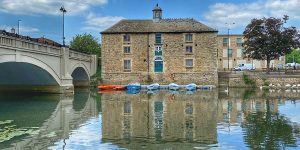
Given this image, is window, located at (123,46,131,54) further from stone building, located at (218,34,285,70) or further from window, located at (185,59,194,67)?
stone building, located at (218,34,285,70)

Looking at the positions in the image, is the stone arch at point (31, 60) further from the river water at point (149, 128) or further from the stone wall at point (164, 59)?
the stone wall at point (164, 59)

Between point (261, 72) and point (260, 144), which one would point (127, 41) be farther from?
point (260, 144)

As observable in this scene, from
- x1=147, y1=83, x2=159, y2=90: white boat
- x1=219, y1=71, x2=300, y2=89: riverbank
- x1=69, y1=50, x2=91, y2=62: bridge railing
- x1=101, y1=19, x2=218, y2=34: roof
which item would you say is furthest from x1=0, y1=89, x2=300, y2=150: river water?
x1=101, y1=19, x2=218, y2=34: roof

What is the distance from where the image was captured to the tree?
65250 millimetres

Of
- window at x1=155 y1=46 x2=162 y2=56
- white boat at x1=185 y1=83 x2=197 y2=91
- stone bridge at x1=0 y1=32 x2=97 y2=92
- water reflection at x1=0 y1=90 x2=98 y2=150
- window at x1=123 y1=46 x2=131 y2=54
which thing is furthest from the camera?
window at x1=123 y1=46 x2=131 y2=54

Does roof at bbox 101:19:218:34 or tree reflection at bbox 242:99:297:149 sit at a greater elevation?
roof at bbox 101:19:218:34

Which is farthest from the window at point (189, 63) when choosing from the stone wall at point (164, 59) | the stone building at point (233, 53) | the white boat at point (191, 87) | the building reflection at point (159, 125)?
the building reflection at point (159, 125)

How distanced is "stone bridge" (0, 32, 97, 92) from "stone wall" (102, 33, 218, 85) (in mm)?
10252

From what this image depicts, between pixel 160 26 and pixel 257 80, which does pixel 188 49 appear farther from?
pixel 257 80

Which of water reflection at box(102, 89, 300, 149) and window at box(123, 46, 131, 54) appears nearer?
water reflection at box(102, 89, 300, 149)

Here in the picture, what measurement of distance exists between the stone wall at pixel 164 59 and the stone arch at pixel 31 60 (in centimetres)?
2050

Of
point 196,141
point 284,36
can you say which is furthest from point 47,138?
point 284,36

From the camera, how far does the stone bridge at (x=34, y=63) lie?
114 ft

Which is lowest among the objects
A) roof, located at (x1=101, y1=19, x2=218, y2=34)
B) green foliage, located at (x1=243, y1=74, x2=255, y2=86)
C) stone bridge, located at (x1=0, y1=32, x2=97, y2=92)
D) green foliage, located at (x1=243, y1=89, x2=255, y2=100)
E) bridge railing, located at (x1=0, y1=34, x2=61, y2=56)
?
green foliage, located at (x1=243, y1=89, x2=255, y2=100)
